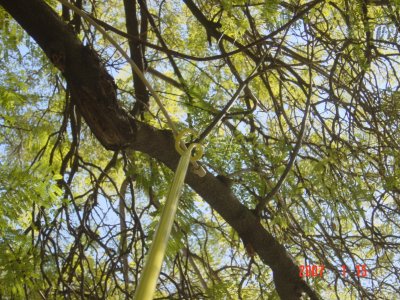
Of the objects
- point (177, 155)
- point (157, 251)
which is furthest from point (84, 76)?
point (157, 251)

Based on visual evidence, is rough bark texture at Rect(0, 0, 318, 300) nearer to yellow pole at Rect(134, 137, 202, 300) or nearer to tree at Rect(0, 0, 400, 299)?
tree at Rect(0, 0, 400, 299)

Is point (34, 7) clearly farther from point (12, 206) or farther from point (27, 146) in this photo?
point (27, 146)

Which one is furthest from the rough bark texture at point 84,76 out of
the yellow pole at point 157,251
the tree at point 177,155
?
the yellow pole at point 157,251

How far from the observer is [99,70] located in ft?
4.42

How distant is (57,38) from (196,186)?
0.67 m

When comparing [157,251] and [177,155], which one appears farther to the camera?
[177,155]

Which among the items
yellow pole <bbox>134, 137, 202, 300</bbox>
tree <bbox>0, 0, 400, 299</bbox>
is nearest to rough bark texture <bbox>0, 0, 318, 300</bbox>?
tree <bbox>0, 0, 400, 299</bbox>

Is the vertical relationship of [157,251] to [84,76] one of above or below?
below

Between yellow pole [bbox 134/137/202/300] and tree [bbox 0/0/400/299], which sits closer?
yellow pole [bbox 134/137/202/300]

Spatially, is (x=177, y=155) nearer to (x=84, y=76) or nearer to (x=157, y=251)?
(x=84, y=76)

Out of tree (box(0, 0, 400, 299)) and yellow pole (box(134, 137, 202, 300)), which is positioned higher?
tree (box(0, 0, 400, 299))

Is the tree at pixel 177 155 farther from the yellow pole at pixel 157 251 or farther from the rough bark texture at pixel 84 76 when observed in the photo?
the yellow pole at pixel 157 251

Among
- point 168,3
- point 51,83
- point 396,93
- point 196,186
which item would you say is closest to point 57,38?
point 196,186

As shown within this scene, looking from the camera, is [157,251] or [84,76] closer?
[157,251]
